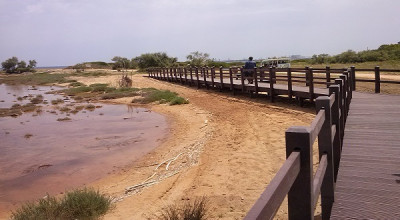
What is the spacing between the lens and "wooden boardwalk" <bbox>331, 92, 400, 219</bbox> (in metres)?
3.45

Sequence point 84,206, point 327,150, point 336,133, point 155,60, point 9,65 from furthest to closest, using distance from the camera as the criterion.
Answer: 1. point 9,65
2. point 155,60
3. point 84,206
4. point 336,133
5. point 327,150

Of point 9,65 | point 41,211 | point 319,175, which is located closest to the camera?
point 319,175

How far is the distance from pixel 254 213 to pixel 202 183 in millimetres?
5957

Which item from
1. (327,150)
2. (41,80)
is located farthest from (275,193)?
(41,80)

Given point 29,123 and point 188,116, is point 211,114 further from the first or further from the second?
point 29,123

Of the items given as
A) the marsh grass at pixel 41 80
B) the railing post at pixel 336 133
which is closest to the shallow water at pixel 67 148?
the railing post at pixel 336 133

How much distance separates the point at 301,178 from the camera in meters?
2.22

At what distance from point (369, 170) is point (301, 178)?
2.70 meters

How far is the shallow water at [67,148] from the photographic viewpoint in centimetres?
916

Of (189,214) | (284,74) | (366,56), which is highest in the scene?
(366,56)

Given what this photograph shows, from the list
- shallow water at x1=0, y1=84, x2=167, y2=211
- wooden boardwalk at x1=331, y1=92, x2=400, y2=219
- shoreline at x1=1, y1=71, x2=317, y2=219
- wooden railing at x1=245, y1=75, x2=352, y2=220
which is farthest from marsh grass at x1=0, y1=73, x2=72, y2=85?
wooden railing at x1=245, y1=75, x2=352, y2=220

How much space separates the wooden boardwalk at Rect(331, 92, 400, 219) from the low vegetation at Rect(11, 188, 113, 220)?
4106mm

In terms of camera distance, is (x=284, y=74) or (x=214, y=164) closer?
(x=214, y=164)

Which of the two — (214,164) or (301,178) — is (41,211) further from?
(301,178)
